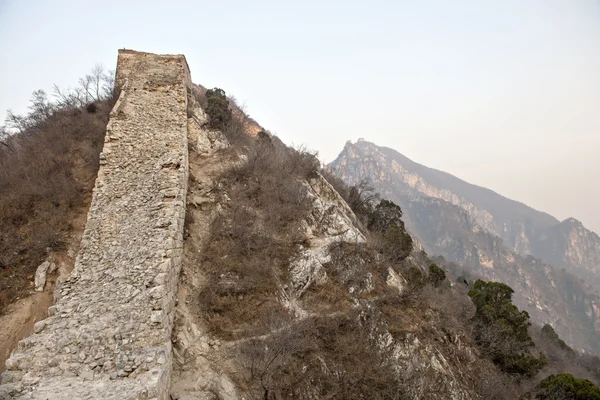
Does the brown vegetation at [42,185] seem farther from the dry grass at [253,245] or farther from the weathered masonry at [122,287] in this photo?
the dry grass at [253,245]

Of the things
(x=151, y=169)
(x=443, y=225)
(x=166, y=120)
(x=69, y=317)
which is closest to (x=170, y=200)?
(x=151, y=169)

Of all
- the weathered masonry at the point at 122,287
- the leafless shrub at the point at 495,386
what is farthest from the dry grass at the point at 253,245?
the leafless shrub at the point at 495,386

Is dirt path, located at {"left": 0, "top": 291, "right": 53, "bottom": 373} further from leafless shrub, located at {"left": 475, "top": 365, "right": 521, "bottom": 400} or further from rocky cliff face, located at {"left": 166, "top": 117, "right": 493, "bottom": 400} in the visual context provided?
leafless shrub, located at {"left": 475, "top": 365, "right": 521, "bottom": 400}

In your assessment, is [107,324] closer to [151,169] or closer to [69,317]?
[69,317]

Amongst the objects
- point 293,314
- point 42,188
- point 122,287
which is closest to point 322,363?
point 293,314

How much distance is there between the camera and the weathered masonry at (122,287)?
7.07m

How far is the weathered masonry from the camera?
7.07 metres

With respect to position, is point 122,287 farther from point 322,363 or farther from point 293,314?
point 322,363

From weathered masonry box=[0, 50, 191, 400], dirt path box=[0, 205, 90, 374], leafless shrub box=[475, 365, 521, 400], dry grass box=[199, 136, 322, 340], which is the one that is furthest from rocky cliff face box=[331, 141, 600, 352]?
dirt path box=[0, 205, 90, 374]

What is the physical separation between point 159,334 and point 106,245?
4182mm

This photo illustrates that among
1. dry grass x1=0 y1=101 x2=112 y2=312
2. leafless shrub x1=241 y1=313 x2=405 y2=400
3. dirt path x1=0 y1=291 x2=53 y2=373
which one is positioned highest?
dry grass x1=0 y1=101 x2=112 y2=312

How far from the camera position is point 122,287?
9.19 m

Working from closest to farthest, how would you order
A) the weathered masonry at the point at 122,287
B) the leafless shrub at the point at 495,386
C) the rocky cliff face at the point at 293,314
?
the weathered masonry at the point at 122,287 < the rocky cliff face at the point at 293,314 < the leafless shrub at the point at 495,386

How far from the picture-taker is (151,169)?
518 inches
